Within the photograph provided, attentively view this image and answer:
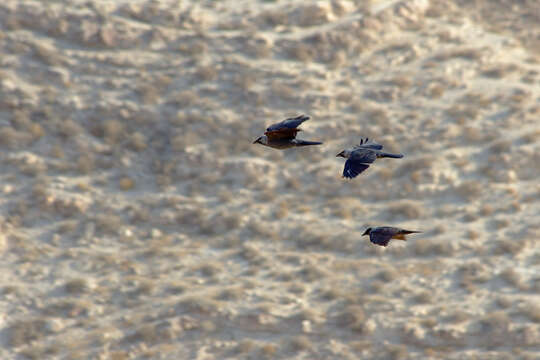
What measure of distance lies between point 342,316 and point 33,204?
11432 millimetres

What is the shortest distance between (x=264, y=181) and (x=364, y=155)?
60.6 feet

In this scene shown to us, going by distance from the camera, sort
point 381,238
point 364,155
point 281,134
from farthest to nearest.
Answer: point 381,238
point 281,134
point 364,155

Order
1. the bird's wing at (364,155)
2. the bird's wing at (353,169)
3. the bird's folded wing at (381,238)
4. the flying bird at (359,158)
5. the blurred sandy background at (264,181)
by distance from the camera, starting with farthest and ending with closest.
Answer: the blurred sandy background at (264,181)
the bird's folded wing at (381,238)
the bird's wing at (364,155)
the flying bird at (359,158)
the bird's wing at (353,169)

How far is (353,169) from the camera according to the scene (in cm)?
1064

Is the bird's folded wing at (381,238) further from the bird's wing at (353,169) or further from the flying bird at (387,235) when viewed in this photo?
the bird's wing at (353,169)

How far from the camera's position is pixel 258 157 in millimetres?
30344

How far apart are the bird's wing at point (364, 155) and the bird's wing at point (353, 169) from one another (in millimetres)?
96

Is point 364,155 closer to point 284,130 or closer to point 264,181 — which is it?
point 284,130

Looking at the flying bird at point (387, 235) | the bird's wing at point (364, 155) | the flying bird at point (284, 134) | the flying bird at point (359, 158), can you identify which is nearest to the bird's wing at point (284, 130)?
the flying bird at point (284, 134)

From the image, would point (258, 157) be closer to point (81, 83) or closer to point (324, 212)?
point (324, 212)

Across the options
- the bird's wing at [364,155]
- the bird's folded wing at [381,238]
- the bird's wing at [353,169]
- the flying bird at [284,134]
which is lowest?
the bird's folded wing at [381,238]

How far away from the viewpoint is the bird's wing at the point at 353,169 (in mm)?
10477

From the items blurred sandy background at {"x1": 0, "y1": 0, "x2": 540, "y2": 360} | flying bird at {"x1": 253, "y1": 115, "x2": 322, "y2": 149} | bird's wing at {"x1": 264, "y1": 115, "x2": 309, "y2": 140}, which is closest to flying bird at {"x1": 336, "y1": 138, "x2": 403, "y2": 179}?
flying bird at {"x1": 253, "y1": 115, "x2": 322, "y2": 149}

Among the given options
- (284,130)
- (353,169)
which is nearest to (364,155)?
(353,169)
